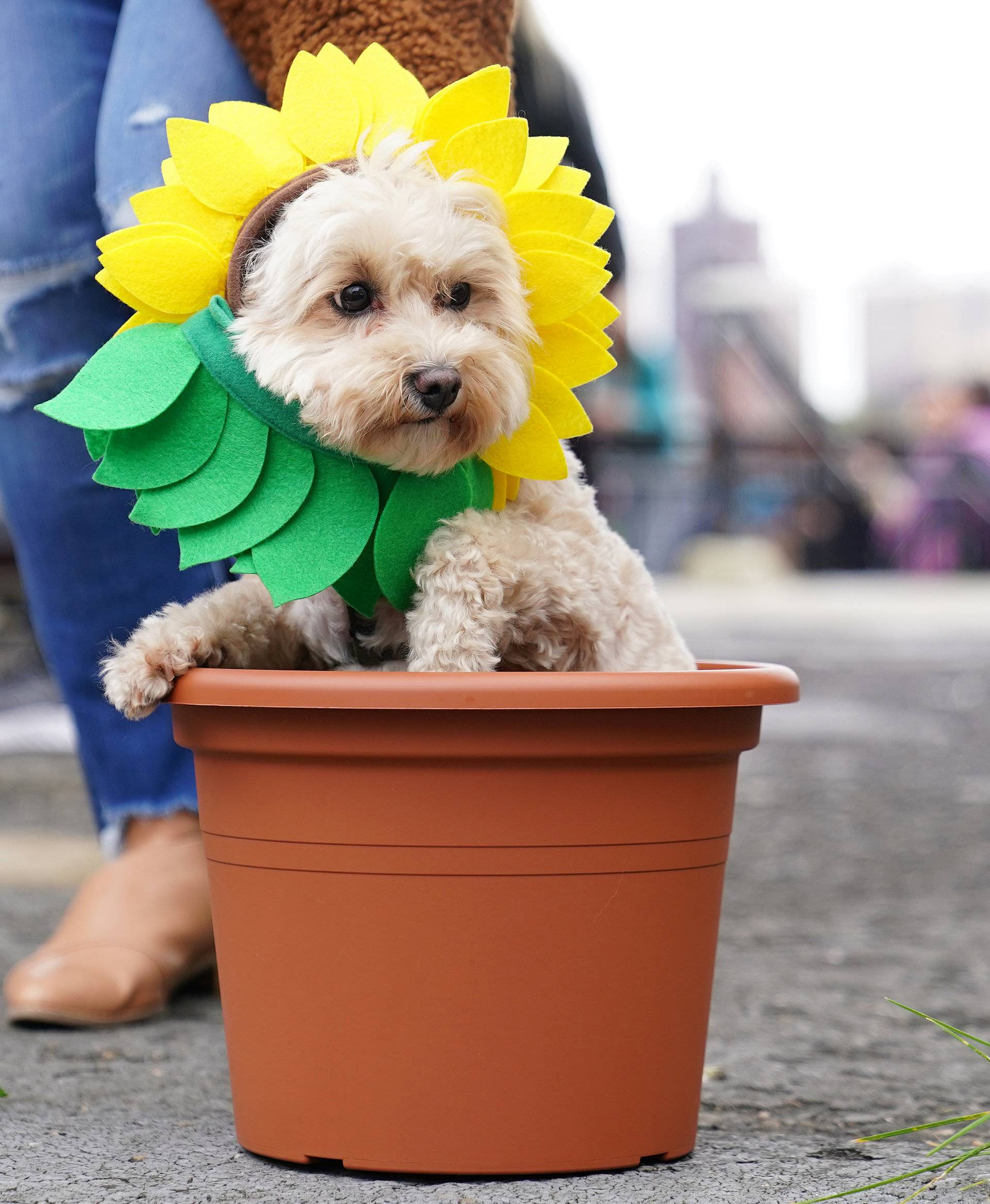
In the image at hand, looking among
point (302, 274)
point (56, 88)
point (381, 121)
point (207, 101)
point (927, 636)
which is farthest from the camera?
point (927, 636)

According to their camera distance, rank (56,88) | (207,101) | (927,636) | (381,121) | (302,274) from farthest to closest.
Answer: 1. (927,636)
2. (56,88)
3. (207,101)
4. (381,121)
5. (302,274)

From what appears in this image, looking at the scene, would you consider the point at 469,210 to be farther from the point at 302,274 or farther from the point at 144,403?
the point at 144,403

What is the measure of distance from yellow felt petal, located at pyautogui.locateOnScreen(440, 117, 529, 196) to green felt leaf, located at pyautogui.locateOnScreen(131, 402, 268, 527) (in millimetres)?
336

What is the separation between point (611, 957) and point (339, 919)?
270 mm

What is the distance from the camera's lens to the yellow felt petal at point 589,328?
1.58 metres

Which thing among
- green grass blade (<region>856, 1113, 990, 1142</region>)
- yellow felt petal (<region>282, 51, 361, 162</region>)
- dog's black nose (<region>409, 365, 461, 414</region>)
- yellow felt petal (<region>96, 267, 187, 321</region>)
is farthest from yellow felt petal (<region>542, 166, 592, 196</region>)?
green grass blade (<region>856, 1113, 990, 1142</region>)

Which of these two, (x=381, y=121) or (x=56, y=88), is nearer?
(x=381, y=121)

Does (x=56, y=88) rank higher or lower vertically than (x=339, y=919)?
higher

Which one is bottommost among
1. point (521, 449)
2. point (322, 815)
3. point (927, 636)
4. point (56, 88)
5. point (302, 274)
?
point (927, 636)

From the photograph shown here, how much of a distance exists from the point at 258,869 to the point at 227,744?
5.1 inches

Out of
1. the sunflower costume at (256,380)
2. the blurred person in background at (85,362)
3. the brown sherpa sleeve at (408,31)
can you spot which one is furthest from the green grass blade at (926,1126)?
the brown sherpa sleeve at (408,31)

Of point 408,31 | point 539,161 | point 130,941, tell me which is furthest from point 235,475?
point 130,941

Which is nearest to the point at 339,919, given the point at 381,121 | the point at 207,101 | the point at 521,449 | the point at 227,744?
the point at 227,744

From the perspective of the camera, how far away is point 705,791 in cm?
→ 148
